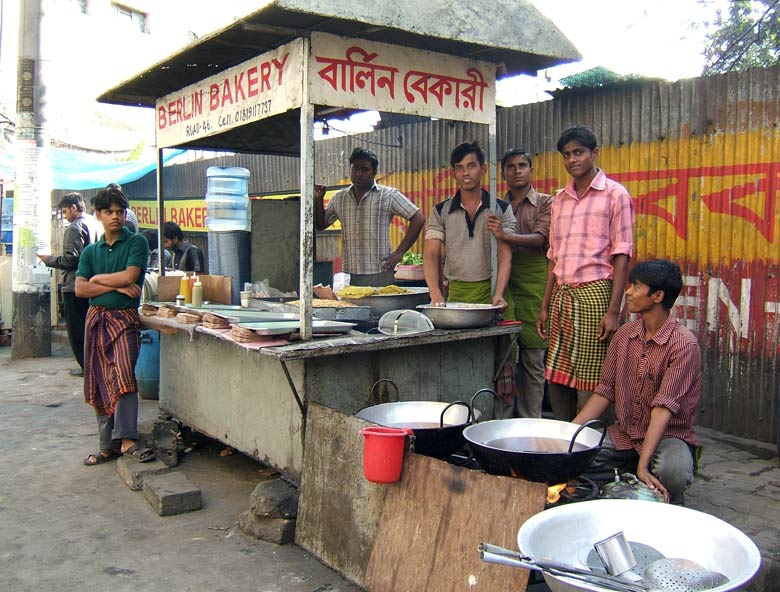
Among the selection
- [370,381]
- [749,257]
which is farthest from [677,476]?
[749,257]

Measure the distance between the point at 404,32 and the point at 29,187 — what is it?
23.8 feet

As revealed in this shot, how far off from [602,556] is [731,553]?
1.24 ft

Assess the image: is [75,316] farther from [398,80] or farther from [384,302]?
[398,80]

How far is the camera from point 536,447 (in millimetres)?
3396

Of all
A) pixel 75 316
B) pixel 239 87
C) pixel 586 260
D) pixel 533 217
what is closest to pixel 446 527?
pixel 586 260

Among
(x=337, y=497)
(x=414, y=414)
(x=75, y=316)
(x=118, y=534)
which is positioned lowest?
(x=118, y=534)

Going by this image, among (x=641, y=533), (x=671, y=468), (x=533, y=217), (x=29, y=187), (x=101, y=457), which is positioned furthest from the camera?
(x=29, y=187)

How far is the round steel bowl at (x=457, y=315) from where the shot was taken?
4199 mm

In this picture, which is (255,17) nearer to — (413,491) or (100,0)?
(413,491)

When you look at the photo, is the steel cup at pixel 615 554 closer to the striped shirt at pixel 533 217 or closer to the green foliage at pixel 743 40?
the striped shirt at pixel 533 217

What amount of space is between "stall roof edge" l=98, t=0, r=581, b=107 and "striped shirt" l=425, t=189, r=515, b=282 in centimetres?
92

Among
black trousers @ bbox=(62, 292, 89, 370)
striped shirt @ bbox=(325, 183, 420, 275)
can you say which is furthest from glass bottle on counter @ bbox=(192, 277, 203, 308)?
black trousers @ bbox=(62, 292, 89, 370)

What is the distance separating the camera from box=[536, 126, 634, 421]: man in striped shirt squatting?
12.9 ft

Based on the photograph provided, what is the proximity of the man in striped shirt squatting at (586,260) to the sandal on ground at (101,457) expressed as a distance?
3.25 meters
